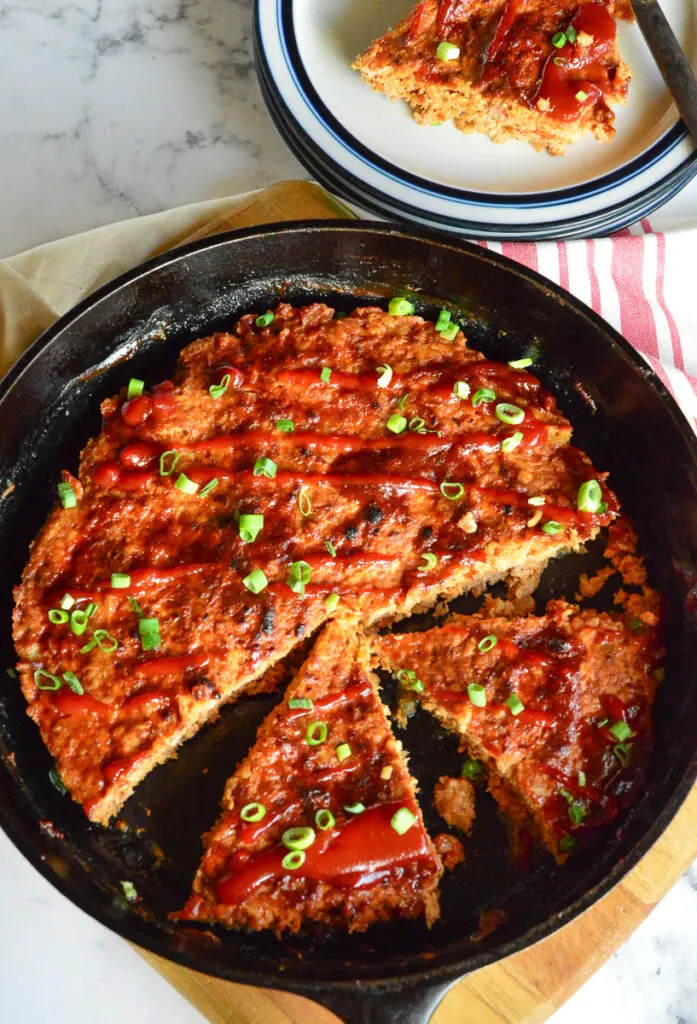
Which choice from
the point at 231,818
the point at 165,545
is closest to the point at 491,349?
the point at 165,545

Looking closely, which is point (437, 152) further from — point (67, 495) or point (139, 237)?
point (67, 495)

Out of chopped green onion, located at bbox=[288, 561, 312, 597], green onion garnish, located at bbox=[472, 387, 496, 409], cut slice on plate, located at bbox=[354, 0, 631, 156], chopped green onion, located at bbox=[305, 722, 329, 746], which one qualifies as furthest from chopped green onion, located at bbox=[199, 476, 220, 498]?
cut slice on plate, located at bbox=[354, 0, 631, 156]

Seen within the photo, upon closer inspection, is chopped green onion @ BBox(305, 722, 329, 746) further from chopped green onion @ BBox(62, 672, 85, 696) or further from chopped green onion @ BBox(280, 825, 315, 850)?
chopped green onion @ BBox(62, 672, 85, 696)

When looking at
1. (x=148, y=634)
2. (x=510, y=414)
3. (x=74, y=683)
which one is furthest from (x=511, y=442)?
(x=74, y=683)

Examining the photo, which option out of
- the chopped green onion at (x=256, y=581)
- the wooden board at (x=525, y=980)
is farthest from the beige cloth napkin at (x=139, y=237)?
the wooden board at (x=525, y=980)

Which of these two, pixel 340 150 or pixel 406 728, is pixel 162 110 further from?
pixel 406 728

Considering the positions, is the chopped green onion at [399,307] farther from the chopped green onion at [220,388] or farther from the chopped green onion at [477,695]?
the chopped green onion at [477,695]
